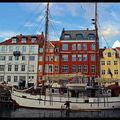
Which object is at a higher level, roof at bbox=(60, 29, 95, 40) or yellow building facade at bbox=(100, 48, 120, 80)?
roof at bbox=(60, 29, 95, 40)

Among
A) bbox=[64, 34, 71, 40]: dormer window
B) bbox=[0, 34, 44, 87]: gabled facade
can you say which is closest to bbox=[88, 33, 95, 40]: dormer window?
bbox=[64, 34, 71, 40]: dormer window

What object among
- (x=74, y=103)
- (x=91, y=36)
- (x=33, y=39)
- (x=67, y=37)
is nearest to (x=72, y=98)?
(x=74, y=103)

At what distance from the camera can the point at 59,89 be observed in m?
30.3

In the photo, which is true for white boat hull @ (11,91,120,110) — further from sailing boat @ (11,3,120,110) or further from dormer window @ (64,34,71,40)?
dormer window @ (64,34,71,40)

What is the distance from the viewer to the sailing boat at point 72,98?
2875 centimetres

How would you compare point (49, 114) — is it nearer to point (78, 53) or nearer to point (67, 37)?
point (78, 53)

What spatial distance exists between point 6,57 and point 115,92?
28.6 metres

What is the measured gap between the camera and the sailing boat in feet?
94.3

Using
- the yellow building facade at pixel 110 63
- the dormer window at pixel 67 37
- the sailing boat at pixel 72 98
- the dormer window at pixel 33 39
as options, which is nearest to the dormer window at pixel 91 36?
the yellow building facade at pixel 110 63

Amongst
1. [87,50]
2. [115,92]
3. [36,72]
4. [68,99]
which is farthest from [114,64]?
[68,99]

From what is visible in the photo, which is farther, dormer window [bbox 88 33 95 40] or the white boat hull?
dormer window [bbox 88 33 95 40]

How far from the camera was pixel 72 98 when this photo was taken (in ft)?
95.4

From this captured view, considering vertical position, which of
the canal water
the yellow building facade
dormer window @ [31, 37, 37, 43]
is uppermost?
dormer window @ [31, 37, 37, 43]

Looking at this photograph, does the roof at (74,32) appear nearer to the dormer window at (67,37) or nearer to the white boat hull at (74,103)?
the dormer window at (67,37)
